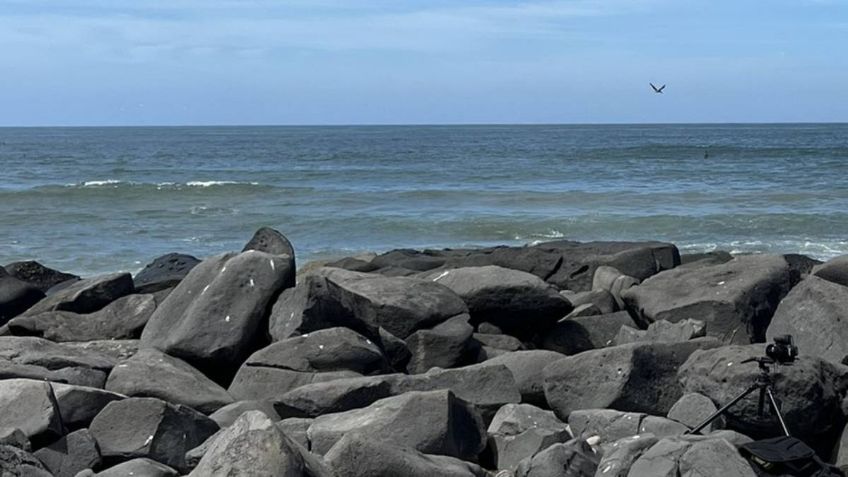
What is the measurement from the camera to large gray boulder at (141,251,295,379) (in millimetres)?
9773

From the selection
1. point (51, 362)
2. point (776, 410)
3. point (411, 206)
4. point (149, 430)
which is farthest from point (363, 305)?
point (411, 206)

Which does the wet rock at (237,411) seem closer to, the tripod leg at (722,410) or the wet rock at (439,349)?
the wet rock at (439,349)

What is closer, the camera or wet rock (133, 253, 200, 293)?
the camera

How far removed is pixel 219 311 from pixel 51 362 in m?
1.33

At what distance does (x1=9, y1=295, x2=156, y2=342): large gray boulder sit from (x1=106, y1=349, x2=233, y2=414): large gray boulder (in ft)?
6.74

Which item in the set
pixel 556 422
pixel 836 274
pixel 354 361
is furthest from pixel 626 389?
pixel 836 274

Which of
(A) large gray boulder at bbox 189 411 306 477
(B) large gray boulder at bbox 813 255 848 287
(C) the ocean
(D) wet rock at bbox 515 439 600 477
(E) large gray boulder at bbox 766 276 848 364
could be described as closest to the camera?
(A) large gray boulder at bbox 189 411 306 477

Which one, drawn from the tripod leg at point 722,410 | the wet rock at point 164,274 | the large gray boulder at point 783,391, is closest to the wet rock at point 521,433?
the tripod leg at point 722,410

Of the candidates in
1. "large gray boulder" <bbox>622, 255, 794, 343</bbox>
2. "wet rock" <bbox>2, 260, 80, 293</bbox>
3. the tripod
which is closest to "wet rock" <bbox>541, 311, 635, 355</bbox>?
"large gray boulder" <bbox>622, 255, 794, 343</bbox>

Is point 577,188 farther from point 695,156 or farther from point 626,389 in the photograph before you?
point 626,389

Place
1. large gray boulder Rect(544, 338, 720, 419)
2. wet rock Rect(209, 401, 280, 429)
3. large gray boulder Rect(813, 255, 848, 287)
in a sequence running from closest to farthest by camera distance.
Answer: wet rock Rect(209, 401, 280, 429)
large gray boulder Rect(544, 338, 720, 419)
large gray boulder Rect(813, 255, 848, 287)

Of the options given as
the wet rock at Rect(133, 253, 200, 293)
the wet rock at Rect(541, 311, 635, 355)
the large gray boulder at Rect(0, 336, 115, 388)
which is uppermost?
the large gray boulder at Rect(0, 336, 115, 388)

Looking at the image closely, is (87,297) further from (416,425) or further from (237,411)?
(416,425)

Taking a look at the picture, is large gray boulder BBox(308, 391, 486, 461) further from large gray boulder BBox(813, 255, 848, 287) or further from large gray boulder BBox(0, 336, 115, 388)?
large gray boulder BBox(813, 255, 848, 287)
